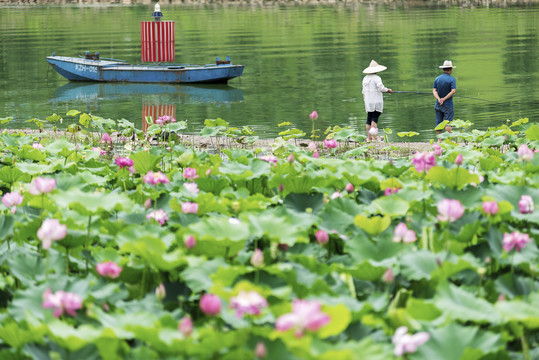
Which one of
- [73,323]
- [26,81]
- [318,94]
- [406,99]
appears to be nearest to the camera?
[73,323]

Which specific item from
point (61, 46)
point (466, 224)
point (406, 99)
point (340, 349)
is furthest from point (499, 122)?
point (61, 46)

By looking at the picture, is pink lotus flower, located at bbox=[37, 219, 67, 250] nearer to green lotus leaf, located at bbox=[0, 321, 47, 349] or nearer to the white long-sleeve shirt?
green lotus leaf, located at bbox=[0, 321, 47, 349]

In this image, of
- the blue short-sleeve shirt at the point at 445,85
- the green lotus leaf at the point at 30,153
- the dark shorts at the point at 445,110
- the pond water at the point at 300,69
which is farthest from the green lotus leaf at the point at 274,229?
the pond water at the point at 300,69

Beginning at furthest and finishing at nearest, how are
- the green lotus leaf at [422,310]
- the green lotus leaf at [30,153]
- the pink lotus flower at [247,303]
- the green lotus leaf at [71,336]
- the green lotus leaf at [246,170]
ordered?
the green lotus leaf at [30,153], the green lotus leaf at [246,170], the green lotus leaf at [422,310], the green lotus leaf at [71,336], the pink lotus flower at [247,303]

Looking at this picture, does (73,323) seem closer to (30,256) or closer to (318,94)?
(30,256)

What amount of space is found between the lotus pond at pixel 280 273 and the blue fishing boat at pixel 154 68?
22.7 m

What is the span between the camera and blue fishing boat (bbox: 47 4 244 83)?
26344 millimetres

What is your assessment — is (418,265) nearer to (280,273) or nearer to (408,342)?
(280,273)

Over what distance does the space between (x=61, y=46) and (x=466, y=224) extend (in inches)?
1591

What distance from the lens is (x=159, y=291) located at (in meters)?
2.29

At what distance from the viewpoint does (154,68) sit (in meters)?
26.6

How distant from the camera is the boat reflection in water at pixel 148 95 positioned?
2247 centimetres

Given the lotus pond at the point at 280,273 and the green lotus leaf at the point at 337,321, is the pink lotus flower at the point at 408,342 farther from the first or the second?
the green lotus leaf at the point at 337,321

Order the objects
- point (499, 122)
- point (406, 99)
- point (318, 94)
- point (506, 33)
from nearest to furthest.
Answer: point (499, 122) → point (406, 99) → point (318, 94) → point (506, 33)
